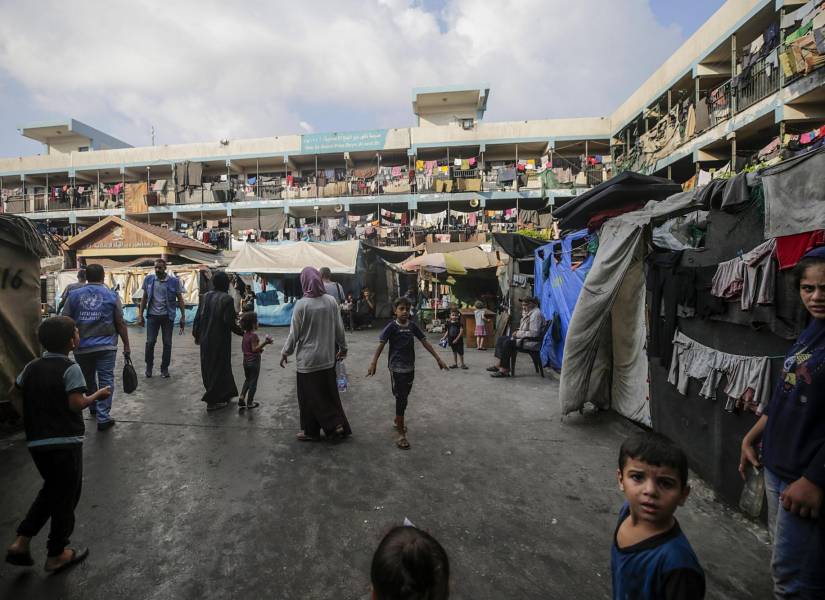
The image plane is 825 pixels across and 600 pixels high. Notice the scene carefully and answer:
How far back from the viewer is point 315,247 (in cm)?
1326

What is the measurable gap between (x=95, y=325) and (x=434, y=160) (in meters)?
19.7

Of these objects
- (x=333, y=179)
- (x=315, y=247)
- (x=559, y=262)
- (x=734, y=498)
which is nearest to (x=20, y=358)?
(x=734, y=498)

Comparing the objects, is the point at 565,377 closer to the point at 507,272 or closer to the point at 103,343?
the point at 103,343

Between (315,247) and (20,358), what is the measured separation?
9575 mm

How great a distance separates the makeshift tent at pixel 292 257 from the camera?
1276 cm

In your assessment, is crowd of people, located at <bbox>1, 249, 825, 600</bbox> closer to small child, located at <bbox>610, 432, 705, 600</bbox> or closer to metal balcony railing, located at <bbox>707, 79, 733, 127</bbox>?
small child, located at <bbox>610, 432, 705, 600</bbox>

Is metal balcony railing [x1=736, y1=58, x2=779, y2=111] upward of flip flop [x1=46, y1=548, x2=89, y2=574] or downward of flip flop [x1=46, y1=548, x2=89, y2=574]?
upward

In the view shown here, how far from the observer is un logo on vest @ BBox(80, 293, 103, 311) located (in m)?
4.14

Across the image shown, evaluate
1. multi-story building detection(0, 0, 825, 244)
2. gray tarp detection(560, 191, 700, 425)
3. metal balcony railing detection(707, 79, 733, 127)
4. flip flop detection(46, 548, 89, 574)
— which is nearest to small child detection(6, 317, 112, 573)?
flip flop detection(46, 548, 89, 574)

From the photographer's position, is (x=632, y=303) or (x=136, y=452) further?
(x=632, y=303)

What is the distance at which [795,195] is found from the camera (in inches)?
95.1

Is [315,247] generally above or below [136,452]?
above

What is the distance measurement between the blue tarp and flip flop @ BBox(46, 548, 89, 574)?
618 cm

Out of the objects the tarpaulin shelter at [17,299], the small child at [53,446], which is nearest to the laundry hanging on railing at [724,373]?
the small child at [53,446]
